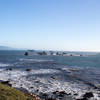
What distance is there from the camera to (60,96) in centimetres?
1513

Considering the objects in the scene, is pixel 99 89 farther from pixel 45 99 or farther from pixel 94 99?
pixel 45 99

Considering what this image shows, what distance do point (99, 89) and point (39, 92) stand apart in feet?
26.0

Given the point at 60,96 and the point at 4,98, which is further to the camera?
the point at 60,96

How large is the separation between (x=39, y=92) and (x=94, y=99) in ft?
19.4

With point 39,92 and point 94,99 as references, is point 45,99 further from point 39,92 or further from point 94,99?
point 94,99

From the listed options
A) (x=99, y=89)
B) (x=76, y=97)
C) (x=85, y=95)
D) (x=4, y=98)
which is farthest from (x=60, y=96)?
(x=4, y=98)

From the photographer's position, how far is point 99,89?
1864 centimetres

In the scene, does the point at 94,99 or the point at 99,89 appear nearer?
the point at 94,99

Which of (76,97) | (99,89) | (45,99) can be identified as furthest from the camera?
(99,89)

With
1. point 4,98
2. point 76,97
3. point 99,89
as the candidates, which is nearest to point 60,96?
point 76,97

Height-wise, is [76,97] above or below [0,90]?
below

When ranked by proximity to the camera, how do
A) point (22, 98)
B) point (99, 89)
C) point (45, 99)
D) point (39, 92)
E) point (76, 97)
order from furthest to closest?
point (99, 89) < point (39, 92) < point (76, 97) < point (45, 99) < point (22, 98)

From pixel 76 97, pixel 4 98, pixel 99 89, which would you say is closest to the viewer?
pixel 4 98

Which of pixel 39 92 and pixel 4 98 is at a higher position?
pixel 4 98
